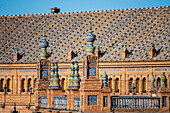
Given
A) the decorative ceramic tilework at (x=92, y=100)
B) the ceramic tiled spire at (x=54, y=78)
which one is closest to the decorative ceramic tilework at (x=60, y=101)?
the ceramic tiled spire at (x=54, y=78)

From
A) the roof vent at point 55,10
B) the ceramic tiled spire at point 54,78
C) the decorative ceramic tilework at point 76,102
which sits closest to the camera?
the decorative ceramic tilework at point 76,102

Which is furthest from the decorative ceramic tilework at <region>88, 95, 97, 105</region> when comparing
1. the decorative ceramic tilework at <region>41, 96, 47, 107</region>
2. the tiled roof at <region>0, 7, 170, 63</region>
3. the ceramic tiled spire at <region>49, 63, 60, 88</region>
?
the tiled roof at <region>0, 7, 170, 63</region>

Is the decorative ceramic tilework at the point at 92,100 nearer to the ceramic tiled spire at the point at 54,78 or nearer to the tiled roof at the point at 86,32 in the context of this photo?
the ceramic tiled spire at the point at 54,78

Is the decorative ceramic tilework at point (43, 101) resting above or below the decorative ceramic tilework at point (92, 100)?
below

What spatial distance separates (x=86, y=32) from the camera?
8906cm

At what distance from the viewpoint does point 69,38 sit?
294 ft

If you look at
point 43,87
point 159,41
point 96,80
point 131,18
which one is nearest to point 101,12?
point 131,18

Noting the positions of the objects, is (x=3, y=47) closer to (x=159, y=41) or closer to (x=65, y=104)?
(x=159, y=41)

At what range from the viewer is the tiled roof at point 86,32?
84.0 metres

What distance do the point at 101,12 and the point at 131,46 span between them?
9.11 m

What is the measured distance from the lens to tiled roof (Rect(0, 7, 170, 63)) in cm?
8400

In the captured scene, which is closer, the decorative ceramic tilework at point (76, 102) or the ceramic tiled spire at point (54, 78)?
the decorative ceramic tilework at point (76, 102)

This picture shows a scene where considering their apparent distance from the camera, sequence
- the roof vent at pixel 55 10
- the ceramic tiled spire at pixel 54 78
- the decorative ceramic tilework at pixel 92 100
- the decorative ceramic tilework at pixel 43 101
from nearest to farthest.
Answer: the decorative ceramic tilework at pixel 92 100 < the ceramic tiled spire at pixel 54 78 < the decorative ceramic tilework at pixel 43 101 < the roof vent at pixel 55 10

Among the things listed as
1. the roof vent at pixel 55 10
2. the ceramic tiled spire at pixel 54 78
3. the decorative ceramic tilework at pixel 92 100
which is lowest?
the decorative ceramic tilework at pixel 92 100
